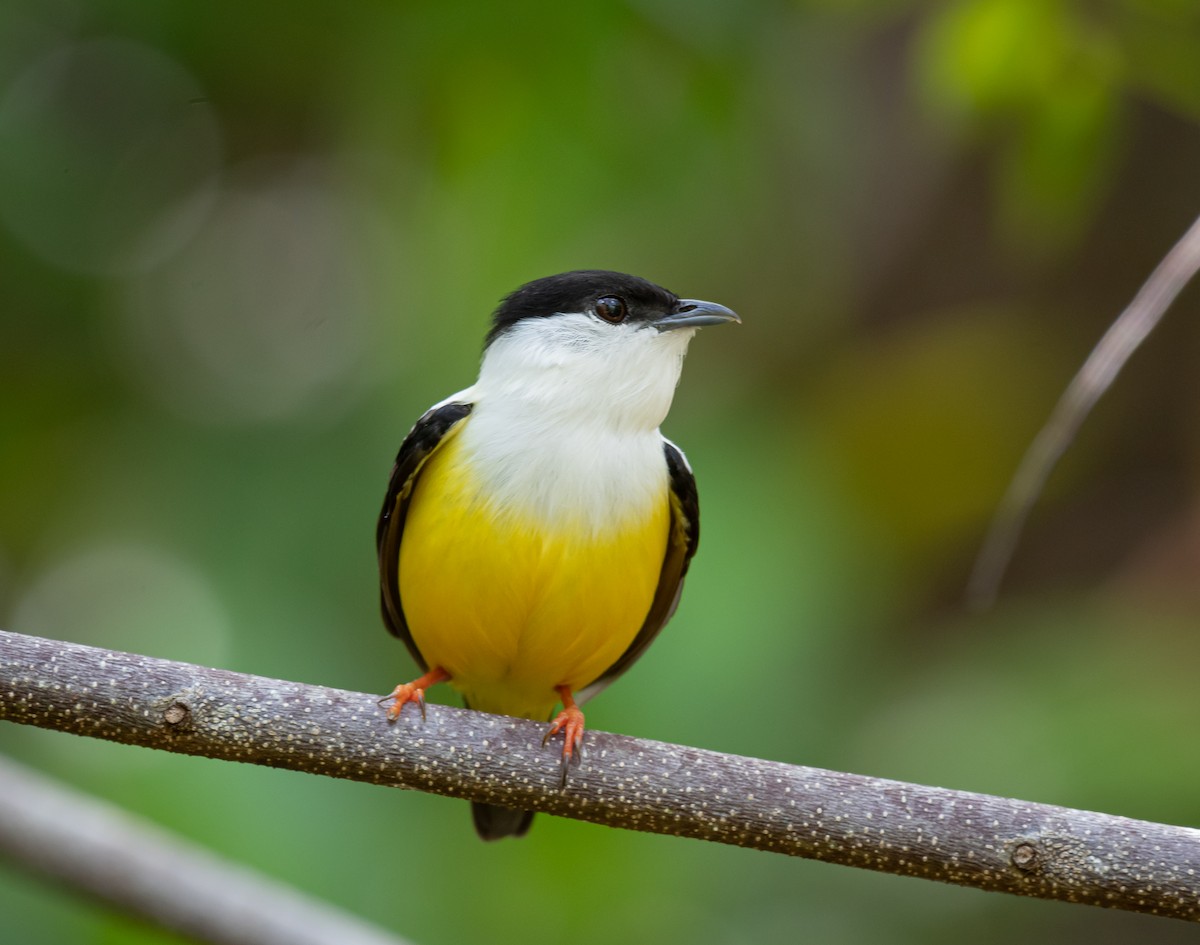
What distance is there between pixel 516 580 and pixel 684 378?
8.65ft

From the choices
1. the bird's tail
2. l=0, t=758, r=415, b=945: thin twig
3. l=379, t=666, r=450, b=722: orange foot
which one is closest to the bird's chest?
l=379, t=666, r=450, b=722: orange foot

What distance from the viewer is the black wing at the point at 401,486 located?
151 inches

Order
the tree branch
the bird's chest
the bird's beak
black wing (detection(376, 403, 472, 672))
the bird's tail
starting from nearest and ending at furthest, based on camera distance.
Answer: the tree branch → the bird's chest → black wing (detection(376, 403, 472, 672)) → the bird's beak → the bird's tail

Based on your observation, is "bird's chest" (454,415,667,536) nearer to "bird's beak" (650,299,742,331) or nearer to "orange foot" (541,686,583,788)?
"bird's beak" (650,299,742,331)

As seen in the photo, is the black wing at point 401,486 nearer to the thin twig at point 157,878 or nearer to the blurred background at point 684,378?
the blurred background at point 684,378

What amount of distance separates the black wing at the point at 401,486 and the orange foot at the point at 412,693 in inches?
7.6

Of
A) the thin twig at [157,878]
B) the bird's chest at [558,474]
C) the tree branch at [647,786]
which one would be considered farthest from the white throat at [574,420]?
the thin twig at [157,878]

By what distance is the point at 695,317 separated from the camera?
397 cm

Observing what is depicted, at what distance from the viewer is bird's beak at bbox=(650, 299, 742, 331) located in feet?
13.0

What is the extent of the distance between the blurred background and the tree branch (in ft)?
4.77

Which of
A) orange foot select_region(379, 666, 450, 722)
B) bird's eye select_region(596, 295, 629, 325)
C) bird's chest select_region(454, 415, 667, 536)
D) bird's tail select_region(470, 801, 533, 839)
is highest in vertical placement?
bird's eye select_region(596, 295, 629, 325)

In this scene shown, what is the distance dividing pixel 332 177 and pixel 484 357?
7.58 ft

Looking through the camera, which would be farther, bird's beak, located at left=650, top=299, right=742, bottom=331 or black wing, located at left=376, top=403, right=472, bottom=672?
bird's beak, located at left=650, top=299, right=742, bottom=331

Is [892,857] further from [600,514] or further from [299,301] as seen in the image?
[299,301]
